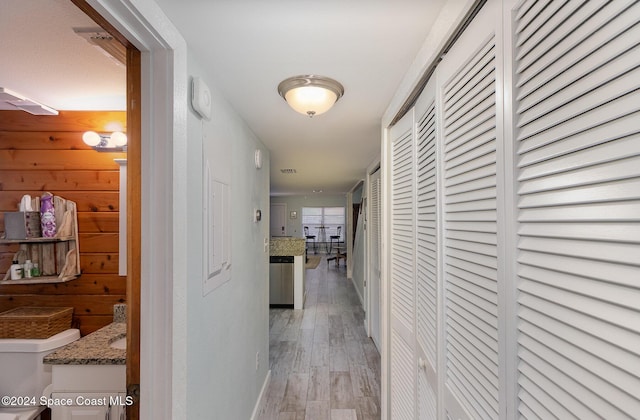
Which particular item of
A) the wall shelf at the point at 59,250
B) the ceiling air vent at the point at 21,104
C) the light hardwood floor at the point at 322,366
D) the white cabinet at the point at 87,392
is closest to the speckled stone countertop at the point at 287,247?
the light hardwood floor at the point at 322,366

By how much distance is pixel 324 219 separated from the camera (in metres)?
11.9

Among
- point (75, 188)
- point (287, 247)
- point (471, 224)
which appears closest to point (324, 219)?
point (287, 247)

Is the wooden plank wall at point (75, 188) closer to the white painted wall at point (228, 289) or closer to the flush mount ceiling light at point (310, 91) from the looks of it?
the white painted wall at point (228, 289)

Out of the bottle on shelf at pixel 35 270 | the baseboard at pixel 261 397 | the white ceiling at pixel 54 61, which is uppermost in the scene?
the white ceiling at pixel 54 61

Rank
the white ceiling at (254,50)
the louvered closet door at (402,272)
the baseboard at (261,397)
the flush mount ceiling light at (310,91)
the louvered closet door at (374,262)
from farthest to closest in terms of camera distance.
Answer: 1. the louvered closet door at (374,262)
2. the baseboard at (261,397)
3. the louvered closet door at (402,272)
4. the flush mount ceiling light at (310,91)
5. the white ceiling at (254,50)

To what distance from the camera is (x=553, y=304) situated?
0.55 meters

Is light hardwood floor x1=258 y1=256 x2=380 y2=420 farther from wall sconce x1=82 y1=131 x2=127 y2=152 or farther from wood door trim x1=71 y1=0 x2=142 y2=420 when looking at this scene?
wall sconce x1=82 y1=131 x2=127 y2=152

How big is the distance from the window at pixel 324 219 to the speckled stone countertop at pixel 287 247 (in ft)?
19.8

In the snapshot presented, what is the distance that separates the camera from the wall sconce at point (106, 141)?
188cm

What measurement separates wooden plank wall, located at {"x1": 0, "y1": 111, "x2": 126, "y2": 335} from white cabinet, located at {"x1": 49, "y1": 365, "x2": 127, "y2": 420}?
1.75ft

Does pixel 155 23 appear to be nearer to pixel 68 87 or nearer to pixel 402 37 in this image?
pixel 402 37

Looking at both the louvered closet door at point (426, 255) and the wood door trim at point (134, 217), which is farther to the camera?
the louvered closet door at point (426, 255)

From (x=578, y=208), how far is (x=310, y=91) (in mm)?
1174

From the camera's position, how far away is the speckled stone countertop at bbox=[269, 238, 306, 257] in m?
5.58
